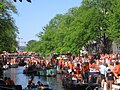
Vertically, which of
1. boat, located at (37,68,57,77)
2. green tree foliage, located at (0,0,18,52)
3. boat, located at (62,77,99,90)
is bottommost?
boat, located at (62,77,99,90)

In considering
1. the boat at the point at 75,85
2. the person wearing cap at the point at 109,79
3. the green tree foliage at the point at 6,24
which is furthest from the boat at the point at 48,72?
the person wearing cap at the point at 109,79

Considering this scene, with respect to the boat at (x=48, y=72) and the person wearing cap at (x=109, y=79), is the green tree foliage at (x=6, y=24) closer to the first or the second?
the boat at (x=48, y=72)

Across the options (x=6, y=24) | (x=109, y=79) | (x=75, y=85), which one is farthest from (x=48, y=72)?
(x=109, y=79)

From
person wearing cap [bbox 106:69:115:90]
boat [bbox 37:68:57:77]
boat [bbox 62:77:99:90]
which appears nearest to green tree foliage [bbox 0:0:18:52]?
boat [bbox 37:68:57:77]

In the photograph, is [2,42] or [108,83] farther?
[2,42]

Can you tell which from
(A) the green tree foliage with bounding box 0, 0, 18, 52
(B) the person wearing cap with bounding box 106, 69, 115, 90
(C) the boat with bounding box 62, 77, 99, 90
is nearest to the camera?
(B) the person wearing cap with bounding box 106, 69, 115, 90

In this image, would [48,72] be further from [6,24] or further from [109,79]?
[109,79]

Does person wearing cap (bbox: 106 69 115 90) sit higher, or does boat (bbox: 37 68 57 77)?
boat (bbox: 37 68 57 77)

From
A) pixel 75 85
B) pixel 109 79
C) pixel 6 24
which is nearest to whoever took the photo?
pixel 109 79

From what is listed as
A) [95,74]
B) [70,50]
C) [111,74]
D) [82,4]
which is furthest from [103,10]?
[111,74]

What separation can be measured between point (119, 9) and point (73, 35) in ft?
71.2

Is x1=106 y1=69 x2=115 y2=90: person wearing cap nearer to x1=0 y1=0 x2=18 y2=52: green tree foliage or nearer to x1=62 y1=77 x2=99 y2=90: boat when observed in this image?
x1=62 y1=77 x2=99 y2=90: boat

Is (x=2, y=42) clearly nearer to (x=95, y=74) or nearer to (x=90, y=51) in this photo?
(x=95, y=74)

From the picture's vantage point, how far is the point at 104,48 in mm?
84938
